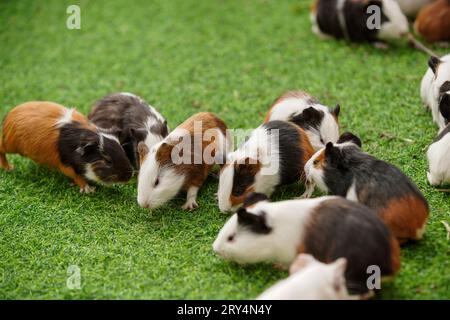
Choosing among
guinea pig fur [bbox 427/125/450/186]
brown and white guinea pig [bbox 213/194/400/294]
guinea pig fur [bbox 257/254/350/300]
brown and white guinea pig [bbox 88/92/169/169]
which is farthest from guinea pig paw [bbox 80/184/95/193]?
guinea pig fur [bbox 427/125/450/186]

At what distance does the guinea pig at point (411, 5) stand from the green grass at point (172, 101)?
2.24 feet

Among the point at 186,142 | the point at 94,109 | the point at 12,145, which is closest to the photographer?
the point at 186,142

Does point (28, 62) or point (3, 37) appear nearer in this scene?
point (28, 62)

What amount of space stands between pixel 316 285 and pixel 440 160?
1.43 m

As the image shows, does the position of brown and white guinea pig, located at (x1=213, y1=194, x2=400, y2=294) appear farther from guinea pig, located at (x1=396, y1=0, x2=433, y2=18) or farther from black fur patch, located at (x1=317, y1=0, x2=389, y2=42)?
guinea pig, located at (x1=396, y1=0, x2=433, y2=18)

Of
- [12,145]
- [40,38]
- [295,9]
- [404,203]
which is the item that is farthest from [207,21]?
[404,203]

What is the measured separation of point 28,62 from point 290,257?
13.8 ft

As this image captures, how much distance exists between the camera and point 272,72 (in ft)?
17.7

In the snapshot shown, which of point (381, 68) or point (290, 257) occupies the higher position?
point (381, 68)

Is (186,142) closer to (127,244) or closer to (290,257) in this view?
(127,244)

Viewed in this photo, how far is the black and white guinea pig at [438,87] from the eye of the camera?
3.97m

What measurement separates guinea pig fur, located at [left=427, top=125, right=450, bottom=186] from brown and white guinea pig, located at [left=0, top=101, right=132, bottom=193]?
6.84 ft

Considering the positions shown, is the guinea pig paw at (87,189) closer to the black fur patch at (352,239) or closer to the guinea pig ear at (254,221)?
the guinea pig ear at (254,221)

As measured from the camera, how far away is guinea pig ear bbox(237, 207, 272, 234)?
2893 mm
